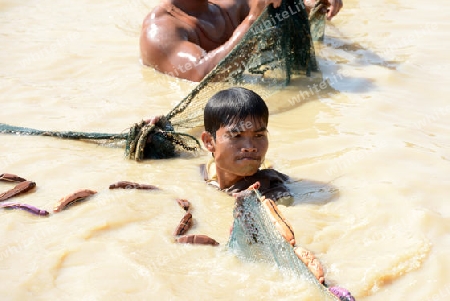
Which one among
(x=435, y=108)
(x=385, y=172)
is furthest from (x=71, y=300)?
(x=435, y=108)

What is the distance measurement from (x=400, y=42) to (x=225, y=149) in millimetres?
3490

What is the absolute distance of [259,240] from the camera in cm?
258

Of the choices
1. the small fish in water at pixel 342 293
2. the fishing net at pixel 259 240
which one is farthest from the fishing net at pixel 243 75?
the small fish in water at pixel 342 293

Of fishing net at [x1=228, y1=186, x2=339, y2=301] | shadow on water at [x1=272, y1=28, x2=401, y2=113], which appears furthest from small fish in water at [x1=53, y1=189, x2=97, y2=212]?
shadow on water at [x1=272, y1=28, x2=401, y2=113]

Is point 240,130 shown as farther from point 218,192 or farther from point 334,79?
point 334,79

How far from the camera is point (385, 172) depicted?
142 inches

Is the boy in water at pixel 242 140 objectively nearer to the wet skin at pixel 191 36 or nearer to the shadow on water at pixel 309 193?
the shadow on water at pixel 309 193

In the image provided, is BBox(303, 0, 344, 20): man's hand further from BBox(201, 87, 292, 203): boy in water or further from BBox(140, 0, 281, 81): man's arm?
BBox(201, 87, 292, 203): boy in water

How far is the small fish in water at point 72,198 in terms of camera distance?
3.15 meters

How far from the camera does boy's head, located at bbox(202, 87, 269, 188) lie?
11.1 feet

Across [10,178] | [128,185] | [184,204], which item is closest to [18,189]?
[10,178]

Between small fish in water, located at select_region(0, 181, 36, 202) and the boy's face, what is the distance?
3.33 feet

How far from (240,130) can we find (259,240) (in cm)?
93

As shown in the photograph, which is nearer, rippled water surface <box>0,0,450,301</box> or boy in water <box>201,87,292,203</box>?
rippled water surface <box>0,0,450,301</box>
